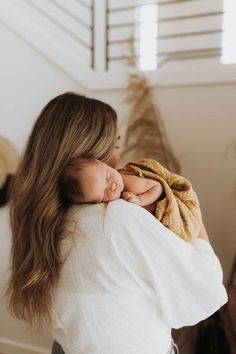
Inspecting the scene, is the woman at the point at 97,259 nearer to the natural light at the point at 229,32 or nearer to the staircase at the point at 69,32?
the staircase at the point at 69,32

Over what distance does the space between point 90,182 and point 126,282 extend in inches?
10.8

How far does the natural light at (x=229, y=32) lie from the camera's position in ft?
6.14

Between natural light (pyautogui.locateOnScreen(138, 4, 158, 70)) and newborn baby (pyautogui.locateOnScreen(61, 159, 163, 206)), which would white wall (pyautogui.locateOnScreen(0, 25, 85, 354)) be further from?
newborn baby (pyautogui.locateOnScreen(61, 159, 163, 206))

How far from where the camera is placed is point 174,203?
1.04m

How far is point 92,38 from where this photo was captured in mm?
1963

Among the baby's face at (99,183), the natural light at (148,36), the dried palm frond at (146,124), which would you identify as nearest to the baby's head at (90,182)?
the baby's face at (99,183)

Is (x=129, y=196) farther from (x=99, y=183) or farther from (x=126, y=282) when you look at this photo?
(x=126, y=282)

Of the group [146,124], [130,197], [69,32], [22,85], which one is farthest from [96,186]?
[69,32]

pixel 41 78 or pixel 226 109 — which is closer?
pixel 226 109

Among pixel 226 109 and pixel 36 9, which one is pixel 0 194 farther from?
pixel 226 109

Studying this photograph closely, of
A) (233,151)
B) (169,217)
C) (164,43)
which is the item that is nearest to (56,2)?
(164,43)

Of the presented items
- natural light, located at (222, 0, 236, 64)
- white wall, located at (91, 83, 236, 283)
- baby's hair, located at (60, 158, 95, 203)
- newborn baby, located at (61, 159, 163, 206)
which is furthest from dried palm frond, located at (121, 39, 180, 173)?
baby's hair, located at (60, 158, 95, 203)

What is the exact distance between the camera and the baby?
0.93 metres

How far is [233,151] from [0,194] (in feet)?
4.30
